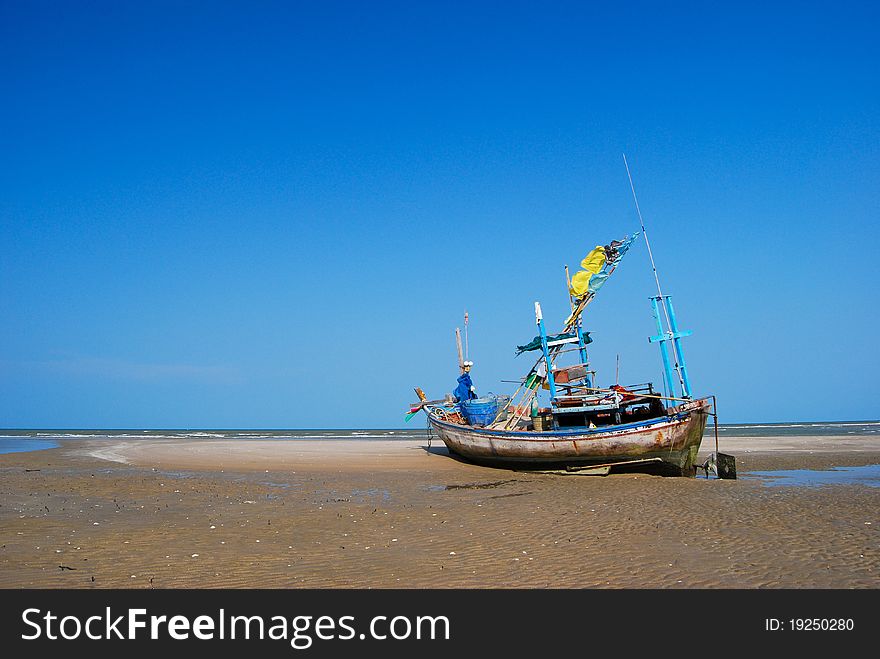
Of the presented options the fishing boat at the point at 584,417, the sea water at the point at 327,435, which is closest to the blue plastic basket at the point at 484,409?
the fishing boat at the point at 584,417

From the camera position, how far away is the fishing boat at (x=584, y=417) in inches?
826

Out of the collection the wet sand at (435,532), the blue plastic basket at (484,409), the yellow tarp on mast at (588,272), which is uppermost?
the yellow tarp on mast at (588,272)

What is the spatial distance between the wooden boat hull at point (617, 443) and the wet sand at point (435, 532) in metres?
0.92

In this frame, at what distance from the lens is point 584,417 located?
23109 millimetres

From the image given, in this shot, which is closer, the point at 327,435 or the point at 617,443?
the point at 617,443

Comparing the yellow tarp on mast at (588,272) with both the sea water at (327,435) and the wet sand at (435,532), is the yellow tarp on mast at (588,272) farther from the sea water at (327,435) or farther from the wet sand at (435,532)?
the sea water at (327,435)

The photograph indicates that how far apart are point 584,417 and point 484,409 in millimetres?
4618

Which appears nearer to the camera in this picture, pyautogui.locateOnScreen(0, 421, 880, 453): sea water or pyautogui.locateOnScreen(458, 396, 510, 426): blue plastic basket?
pyautogui.locateOnScreen(458, 396, 510, 426): blue plastic basket

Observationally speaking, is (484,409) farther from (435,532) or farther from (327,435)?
(327,435)
